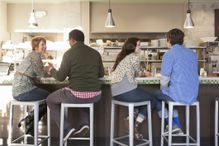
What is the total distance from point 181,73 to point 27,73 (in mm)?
1704

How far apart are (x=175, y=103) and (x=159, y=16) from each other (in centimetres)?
626

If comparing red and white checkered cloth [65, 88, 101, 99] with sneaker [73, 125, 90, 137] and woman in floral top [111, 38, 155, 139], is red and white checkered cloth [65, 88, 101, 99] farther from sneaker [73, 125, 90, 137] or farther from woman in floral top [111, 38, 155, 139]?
sneaker [73, 125, 90, 137]

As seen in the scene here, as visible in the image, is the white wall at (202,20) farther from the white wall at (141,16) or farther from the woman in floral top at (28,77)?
the woman in floral top at (28,77)

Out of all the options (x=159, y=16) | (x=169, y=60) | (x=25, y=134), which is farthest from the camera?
(x=159, y=16)

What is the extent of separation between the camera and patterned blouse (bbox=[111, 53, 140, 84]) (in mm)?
3693

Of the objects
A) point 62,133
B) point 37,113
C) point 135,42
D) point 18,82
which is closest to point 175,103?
point 135,42

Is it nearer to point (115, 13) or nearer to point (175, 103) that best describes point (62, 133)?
point (175, 103)

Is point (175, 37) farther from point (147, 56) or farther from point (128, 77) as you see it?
point (147, 56)

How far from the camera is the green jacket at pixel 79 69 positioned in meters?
3.57

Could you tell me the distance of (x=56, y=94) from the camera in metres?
3.67

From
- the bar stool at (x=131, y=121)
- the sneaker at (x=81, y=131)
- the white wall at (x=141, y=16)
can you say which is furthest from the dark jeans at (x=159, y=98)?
the white wall at (x=141, y=16)

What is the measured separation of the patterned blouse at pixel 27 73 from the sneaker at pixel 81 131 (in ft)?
2.42

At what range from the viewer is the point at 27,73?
3.77m

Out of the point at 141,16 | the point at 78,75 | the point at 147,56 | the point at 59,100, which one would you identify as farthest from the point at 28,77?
the point at 141,16
